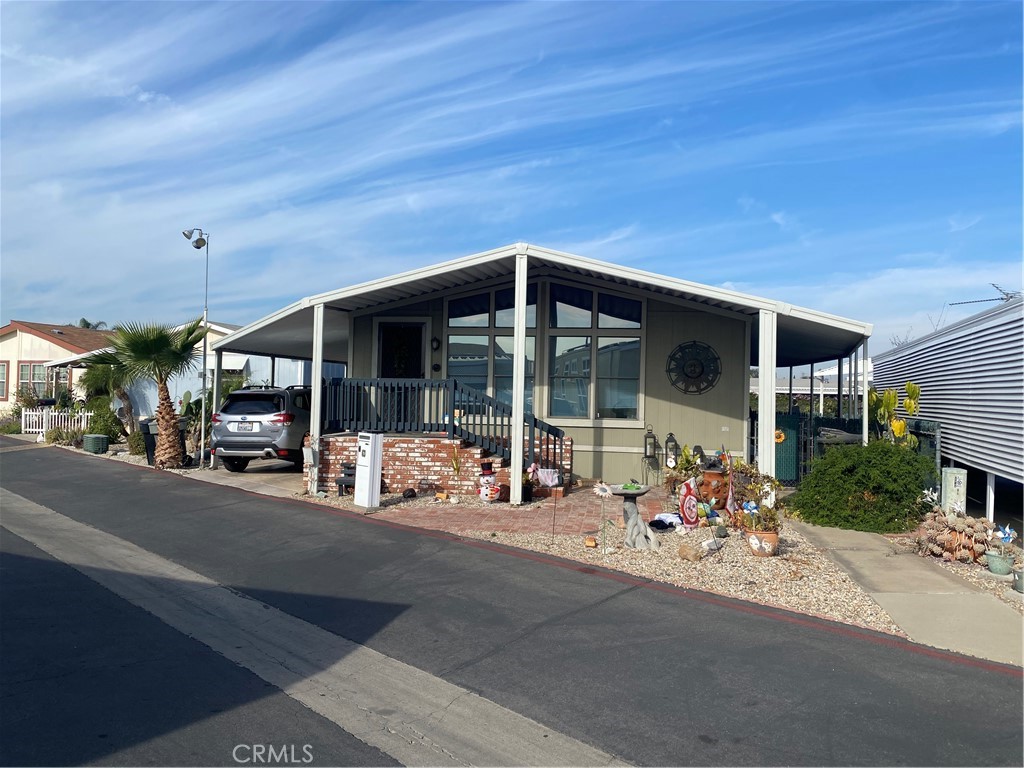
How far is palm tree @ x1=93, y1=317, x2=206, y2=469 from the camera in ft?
53.4

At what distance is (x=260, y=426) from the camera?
14867mm

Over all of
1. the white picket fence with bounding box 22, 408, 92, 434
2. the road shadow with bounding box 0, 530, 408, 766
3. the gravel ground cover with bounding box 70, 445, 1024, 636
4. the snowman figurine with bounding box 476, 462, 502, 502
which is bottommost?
the road shadow with bounding box 0, 530, 408, 766

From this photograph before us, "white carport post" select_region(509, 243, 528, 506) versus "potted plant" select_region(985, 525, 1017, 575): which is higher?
"white carport post" select_region(509, 243, 528, 506)

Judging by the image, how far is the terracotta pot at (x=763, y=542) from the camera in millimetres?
8422

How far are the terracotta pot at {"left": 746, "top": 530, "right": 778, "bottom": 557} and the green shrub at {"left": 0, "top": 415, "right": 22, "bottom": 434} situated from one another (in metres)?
28.0

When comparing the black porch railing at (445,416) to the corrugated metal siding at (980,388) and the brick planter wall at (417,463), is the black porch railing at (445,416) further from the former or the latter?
the corrugated metal siding at (980,388)

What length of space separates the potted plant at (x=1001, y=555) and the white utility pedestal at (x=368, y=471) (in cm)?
761

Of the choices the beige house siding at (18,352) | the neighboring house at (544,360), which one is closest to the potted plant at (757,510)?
the neighboring house at (544,360)

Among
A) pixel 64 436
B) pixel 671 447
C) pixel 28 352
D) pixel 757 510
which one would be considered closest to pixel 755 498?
pixel 757 510

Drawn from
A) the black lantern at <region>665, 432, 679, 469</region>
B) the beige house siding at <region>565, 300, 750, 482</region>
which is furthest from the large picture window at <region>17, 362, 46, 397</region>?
the black lantern at <region>665, 432, 679, 469</region>

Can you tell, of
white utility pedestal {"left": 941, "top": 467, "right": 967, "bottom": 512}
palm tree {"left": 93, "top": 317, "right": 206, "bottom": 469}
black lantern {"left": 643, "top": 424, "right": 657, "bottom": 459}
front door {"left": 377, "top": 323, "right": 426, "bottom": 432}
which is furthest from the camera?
palm tree {"left": 93, "top": 317, "right": 206, "bottom": 469}

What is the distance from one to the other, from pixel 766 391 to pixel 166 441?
40.0ft

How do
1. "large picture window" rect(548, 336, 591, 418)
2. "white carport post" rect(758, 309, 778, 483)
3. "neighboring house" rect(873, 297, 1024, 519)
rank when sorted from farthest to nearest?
"large picture window" rect(548, 336, 591, 418), "white carport post" rect(758, 309, 778, 483), "neighboring house" rect(873, 297, 1024, 519)

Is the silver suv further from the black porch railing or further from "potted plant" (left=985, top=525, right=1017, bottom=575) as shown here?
"potted plant" (left=985, top=525, right=1017, bottom=575)
